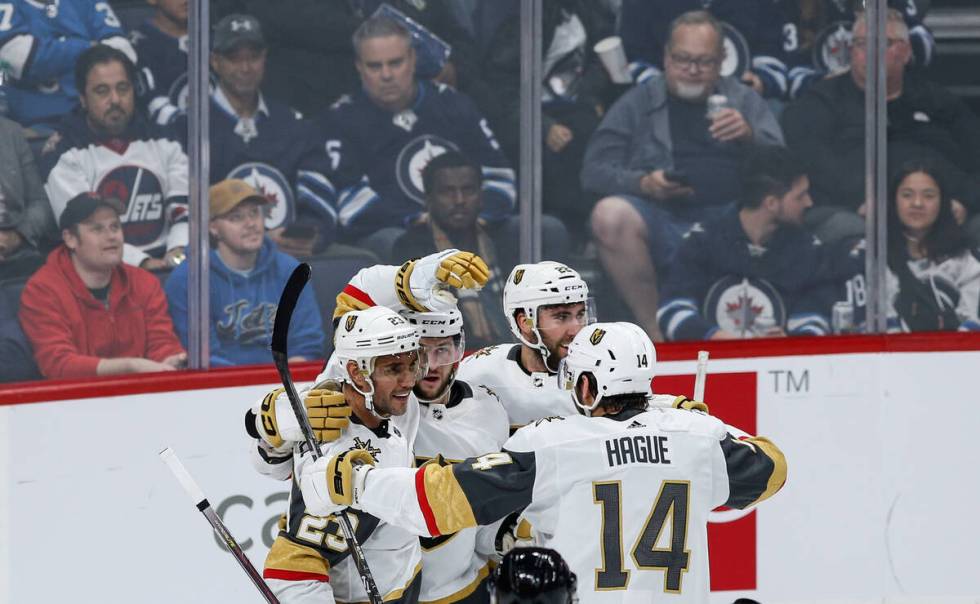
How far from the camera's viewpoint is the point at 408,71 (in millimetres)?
5094

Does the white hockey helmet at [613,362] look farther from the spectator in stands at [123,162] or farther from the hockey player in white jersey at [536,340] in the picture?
the spectator in stands at [123,162]

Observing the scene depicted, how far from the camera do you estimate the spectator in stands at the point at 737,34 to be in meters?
5.41

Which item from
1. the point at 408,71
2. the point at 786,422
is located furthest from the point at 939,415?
the point at 408,71

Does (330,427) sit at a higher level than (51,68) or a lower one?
lower

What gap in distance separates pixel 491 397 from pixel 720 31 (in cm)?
222

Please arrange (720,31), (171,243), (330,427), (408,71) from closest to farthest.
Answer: (330,427), (171,243), (408,71), (720,31)

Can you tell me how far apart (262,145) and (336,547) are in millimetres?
1853

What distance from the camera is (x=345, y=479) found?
2984 millimetres

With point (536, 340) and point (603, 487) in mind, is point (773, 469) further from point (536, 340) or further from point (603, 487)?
point (536, 340)

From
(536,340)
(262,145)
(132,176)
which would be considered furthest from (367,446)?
(262,145)

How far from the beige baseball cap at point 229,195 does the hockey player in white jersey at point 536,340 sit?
1.21 meters

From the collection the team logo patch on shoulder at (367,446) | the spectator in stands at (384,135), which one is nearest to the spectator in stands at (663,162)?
the spectator in stands at (384,135)

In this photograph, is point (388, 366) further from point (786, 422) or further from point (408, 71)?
point (786, 422)

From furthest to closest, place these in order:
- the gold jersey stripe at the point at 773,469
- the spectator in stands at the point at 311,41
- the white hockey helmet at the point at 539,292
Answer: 1. the spectator in stands at the point at 311,41
2. the white hockey helmet at the point at 539,292
3. the gold jersey stripe at the point at 773,469
